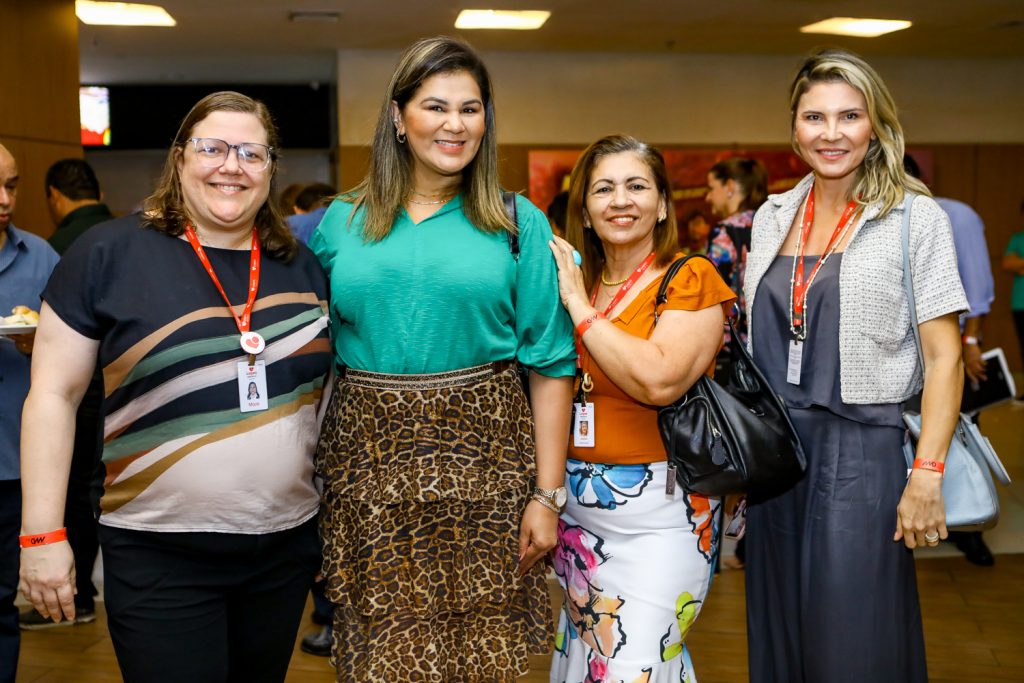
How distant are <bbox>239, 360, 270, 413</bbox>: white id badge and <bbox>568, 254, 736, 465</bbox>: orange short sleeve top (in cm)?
78

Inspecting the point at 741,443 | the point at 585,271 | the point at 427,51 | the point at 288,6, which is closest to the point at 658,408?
the point at 741,443

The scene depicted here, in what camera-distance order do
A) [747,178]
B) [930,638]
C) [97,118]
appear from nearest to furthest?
[930,638], [747,178], [97,118]

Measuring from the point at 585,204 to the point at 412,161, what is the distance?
1.62 ft

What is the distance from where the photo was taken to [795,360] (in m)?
2.23

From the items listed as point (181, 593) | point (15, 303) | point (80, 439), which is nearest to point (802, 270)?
point (181, 593)

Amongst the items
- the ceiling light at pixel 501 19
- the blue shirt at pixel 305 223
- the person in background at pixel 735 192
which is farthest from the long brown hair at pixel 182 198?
the ceiling light at pixel 501 19

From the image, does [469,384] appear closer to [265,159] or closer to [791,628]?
[265,159]

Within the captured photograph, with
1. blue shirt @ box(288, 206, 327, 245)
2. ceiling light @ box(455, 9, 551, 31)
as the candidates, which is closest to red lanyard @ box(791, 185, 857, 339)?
blue shirt @ box(288, 206, 327, 245)

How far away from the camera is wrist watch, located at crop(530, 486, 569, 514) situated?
2.06m

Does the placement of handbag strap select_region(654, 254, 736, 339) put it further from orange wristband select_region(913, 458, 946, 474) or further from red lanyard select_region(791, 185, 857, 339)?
orange wristband select_region(913, 458, 946, 474)

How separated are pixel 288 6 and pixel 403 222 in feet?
22.7

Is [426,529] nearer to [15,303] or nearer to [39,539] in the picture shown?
[39,539]

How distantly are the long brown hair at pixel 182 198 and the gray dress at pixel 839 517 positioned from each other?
117cm

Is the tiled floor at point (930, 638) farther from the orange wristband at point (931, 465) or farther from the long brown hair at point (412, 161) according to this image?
the long brown hair at point (412, 161)
